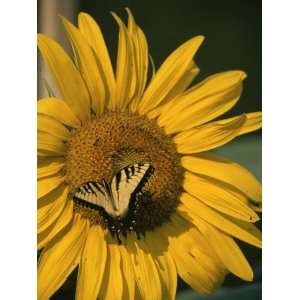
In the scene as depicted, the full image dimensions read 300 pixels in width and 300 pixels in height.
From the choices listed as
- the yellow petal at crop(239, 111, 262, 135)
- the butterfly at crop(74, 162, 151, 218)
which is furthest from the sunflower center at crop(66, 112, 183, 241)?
the yellow petal at crop(239, 111, 262, 135)

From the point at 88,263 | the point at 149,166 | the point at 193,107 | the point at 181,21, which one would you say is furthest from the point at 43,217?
the point at 181,21

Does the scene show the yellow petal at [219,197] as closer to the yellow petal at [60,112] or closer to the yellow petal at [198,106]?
the yellow petal at [198,106]

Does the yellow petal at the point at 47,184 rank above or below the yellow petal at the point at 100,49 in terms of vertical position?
below

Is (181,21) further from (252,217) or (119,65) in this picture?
(252,217)

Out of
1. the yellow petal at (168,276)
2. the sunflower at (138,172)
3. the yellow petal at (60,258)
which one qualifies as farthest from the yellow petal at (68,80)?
the yellow petal at (168,276)

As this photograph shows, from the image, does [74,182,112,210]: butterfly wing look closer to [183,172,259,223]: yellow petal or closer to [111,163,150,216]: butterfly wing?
[111,163,150,216]: butterfly wing

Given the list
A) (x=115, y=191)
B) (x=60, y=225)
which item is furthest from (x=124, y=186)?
(x=60, y=225)

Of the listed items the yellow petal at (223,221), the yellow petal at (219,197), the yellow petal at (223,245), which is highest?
the yellow petal at (219,197)
